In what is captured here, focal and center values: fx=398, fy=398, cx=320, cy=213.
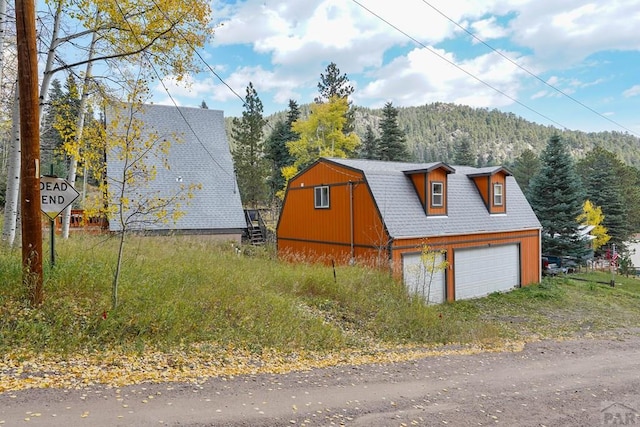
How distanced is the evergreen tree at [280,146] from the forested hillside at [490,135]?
111 m

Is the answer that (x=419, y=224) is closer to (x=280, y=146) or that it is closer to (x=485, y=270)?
(x=485, y=270)

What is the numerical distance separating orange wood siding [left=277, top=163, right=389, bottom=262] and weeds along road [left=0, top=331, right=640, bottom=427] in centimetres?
767

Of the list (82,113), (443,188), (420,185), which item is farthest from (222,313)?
(443,188)

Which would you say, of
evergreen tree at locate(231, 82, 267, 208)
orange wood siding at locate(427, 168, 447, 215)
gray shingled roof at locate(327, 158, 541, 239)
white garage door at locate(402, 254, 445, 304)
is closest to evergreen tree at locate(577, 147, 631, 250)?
gray shingled roof at locate(327, 158, 541, 239)

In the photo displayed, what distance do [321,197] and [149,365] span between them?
507 inches

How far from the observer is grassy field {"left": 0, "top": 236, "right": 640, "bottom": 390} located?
20.1 ft

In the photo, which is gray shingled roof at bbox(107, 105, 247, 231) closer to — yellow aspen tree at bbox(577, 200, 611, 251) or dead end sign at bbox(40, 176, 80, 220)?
dead end sign at bbox(40, 176, 80, 220)

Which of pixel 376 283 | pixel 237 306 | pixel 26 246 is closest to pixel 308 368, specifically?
pixel 237 306

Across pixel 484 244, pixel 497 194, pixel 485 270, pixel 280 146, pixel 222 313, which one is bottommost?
pixel 485 270

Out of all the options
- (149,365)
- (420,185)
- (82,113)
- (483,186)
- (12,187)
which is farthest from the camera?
(483,186)

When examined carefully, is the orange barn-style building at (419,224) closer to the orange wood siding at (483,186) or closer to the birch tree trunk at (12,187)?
the orange wood siding at (483,186)

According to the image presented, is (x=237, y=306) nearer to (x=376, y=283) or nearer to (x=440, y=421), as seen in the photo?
(x=440, y=421)

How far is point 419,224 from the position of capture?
15250mm

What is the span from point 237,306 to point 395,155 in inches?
1368
